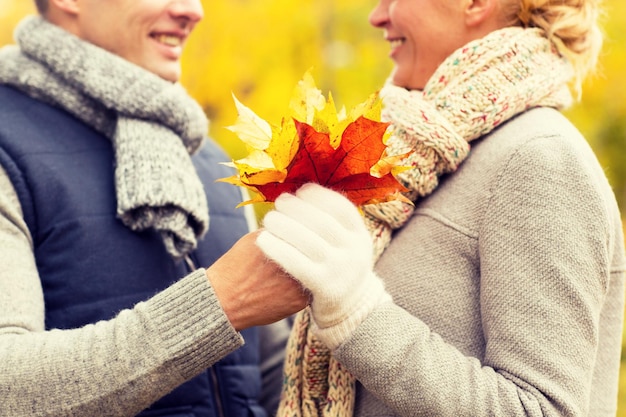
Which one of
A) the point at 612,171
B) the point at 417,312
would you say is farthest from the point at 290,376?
the point at 612,171

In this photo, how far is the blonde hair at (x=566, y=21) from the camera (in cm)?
198

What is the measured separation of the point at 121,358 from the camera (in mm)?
1594

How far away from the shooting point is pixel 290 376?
198 centimetres

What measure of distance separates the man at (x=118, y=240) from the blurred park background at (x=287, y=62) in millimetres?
7152

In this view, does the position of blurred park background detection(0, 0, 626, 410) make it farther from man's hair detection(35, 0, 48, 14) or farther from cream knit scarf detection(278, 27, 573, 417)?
cream knit scarf detection(278, 27, 573, 417)

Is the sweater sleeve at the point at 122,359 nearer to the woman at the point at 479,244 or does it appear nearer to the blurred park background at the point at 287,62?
the woman at the point at 479,244

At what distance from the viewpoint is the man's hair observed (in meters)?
2.26

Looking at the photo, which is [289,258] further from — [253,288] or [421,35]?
[421,35]

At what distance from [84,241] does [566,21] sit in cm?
139

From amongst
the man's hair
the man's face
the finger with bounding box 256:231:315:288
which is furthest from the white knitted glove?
the man's hair

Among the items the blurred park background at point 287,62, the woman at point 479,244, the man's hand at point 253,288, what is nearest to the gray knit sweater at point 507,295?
the woman at point 479,244

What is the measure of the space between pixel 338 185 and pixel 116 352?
1.94ft

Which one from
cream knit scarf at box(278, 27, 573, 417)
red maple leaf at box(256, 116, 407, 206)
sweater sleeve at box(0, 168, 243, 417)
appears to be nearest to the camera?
red maple leaf at box(256, 116, 407, 206)

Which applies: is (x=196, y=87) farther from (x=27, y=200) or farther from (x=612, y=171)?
(x=27, y=200)
